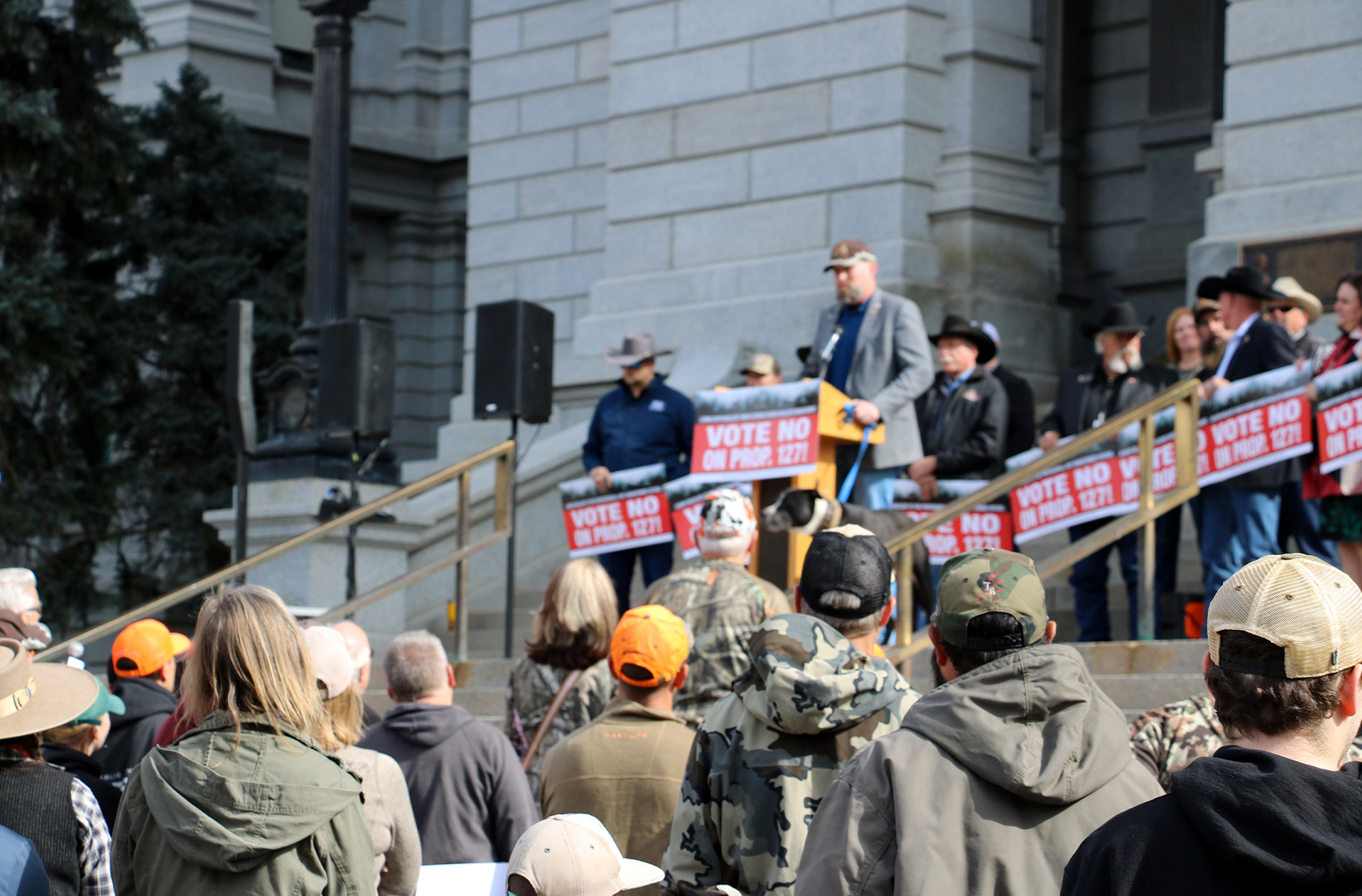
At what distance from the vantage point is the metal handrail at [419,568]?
33.1ft

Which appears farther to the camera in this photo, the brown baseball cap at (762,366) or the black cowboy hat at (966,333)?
the brown baseball cap at (762,366)

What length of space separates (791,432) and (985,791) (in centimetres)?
585

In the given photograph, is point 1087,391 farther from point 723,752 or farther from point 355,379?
point 723,752

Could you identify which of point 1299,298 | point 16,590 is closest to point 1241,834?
point 16,590

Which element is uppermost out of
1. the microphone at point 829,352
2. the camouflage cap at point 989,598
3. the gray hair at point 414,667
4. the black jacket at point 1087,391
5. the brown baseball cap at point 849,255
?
the brown baseball cap at point 849,255

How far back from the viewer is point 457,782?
5234mm

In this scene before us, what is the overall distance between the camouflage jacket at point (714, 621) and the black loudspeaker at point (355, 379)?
6.73 metres

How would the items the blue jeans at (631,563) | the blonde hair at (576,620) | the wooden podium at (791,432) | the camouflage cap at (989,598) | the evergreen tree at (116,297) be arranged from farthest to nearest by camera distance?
the evergreen tree at (116,297)
the blue jeans at (631,563)
the wooden podium at (791,432)
the blonde hair at (576,620)
the camouflage cap at (989,598)

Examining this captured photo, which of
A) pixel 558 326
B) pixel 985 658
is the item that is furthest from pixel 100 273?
pixel 985 658

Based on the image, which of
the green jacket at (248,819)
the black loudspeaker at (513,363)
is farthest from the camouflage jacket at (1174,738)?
the black loudspeaker at (513,363)

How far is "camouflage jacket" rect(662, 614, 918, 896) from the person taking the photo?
145 inches

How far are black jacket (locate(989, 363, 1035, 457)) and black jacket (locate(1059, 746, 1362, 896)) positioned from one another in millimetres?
7502

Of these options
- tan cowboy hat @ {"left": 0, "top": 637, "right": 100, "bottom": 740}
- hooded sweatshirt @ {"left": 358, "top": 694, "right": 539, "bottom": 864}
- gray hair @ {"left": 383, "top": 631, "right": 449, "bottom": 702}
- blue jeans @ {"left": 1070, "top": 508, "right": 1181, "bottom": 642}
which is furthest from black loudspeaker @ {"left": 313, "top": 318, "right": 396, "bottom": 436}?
tan cowboy hat @ {"left": 0, "top": 637, "right": 100, "bottom": 740}

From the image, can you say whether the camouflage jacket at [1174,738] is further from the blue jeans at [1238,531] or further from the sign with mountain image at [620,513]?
the sign with mountain image at [620,513]
